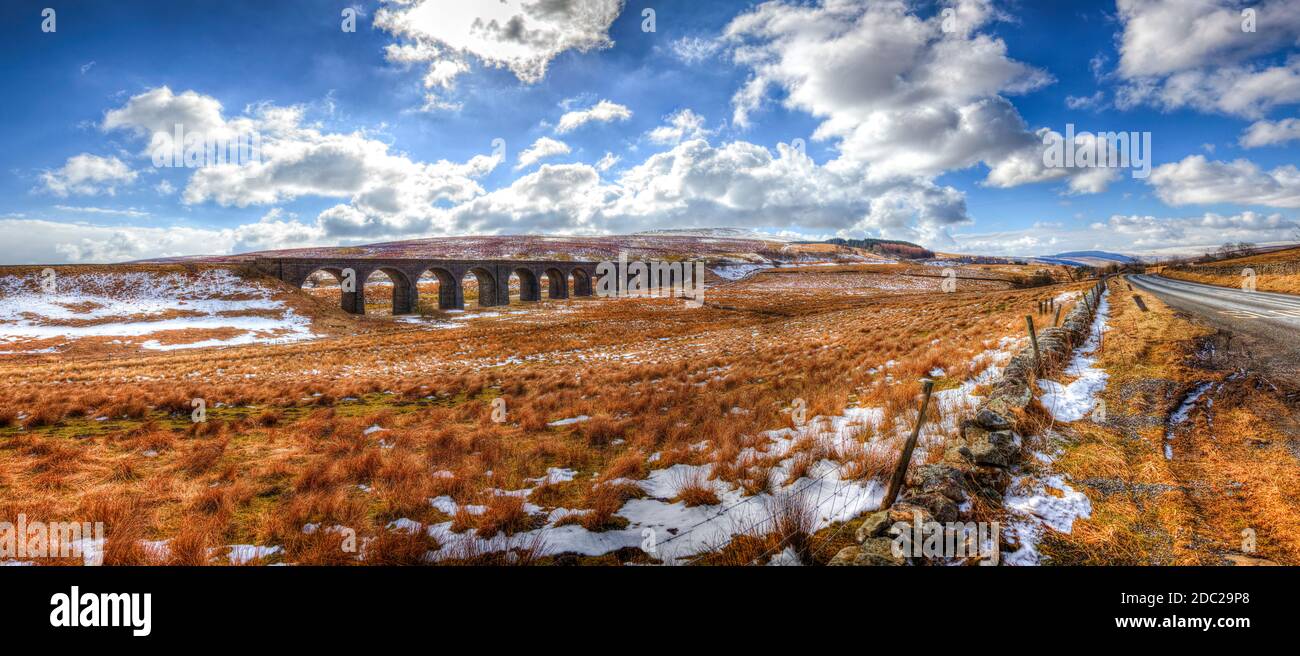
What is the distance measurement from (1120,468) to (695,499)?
370 cm

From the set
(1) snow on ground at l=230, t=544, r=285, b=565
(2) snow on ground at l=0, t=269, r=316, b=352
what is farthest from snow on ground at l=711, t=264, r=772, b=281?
(1) snow on ground at l=230, t=544, r=285, b=565

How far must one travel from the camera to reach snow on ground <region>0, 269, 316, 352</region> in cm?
2484

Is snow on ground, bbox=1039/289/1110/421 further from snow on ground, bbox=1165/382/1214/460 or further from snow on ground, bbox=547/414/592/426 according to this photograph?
snow on ground, bbox=547/414/592/426

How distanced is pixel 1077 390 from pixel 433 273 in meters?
49.9

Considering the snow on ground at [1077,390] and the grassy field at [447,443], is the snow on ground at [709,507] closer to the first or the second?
the grassy field at [447,443]

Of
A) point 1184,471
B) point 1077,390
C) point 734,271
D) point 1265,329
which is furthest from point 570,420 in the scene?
point 734,271

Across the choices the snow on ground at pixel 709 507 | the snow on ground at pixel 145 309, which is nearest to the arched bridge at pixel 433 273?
the snow on ground at pixel 145 309

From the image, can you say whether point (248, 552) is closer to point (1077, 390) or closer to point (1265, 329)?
point (1077, 390)

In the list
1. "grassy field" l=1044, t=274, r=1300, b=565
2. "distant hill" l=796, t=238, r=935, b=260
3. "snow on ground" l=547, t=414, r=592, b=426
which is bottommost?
"snow on ground" l=547, t=414, r=592, b=426

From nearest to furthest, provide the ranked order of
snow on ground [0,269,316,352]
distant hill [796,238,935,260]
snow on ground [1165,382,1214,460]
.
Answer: snow on ground [1165,382,1214,460]
snow on ground [0,269,316,352]
distant hill [796,238,935,260]

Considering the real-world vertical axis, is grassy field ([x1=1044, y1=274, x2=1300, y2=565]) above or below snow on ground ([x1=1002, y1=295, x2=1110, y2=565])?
above

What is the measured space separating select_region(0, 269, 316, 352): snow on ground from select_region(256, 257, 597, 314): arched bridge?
4.31 meters

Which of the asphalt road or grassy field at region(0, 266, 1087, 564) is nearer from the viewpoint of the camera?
grassy field at region(0, 266, 1087, 564)
